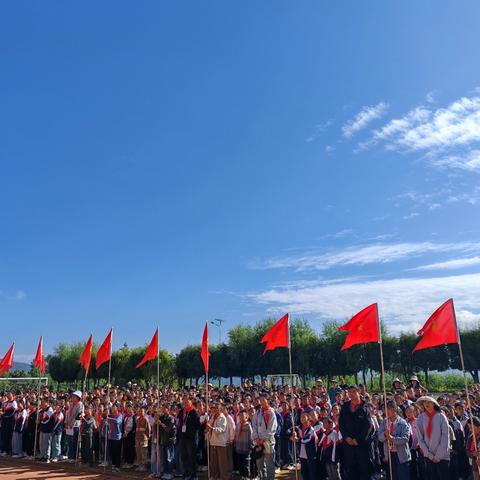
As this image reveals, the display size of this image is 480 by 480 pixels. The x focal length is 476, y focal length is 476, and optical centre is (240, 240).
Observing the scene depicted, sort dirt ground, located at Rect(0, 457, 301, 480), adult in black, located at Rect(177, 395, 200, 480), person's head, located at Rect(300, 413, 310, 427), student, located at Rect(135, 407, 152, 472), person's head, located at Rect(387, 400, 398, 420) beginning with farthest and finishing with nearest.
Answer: student, located at Rect(135, 407, 152, 472), dirt ground, located at Rect(0, 457, 301, 480), adult in black, located at Rect(177, 395, 200, 480), person's head, located at Rect(300, 413, 310, 427), person's head, located at Rect(387, 400, 398, 420)

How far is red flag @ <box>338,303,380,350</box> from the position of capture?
11.8 metres

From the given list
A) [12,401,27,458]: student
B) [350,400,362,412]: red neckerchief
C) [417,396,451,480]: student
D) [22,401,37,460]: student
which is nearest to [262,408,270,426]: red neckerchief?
[350,400,362,412]: red neckerchief

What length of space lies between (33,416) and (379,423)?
43.6 ft

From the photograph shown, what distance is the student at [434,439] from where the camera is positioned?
9703 millimetres

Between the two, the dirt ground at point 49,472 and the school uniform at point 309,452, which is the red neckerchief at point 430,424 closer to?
the school uniform at point 309,452

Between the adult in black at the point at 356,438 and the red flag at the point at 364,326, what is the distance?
1.43 m

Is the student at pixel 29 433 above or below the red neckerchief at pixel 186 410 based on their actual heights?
below

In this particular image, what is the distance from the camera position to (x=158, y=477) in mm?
14195

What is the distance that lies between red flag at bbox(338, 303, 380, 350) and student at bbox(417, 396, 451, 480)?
2.08m

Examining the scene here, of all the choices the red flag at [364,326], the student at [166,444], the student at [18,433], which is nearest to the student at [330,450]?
the red flag at [364,326]

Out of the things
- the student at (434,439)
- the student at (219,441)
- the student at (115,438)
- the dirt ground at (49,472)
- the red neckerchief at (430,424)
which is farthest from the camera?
the student at (115,438)

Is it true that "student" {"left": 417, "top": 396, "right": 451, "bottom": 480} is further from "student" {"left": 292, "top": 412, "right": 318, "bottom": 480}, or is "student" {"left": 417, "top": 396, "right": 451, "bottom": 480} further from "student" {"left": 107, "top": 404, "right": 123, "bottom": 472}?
"student" {"left": 107, "top": 404, "right": 123, "bottom": 472}

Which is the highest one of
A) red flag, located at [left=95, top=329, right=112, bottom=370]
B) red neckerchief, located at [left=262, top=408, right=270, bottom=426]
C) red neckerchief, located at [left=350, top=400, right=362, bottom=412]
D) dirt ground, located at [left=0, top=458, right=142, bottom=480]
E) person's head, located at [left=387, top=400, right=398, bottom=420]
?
red flag, located at [left=95, top=329, right=112, bottom=370]

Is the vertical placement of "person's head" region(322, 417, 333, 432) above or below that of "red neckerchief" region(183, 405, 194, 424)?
below
